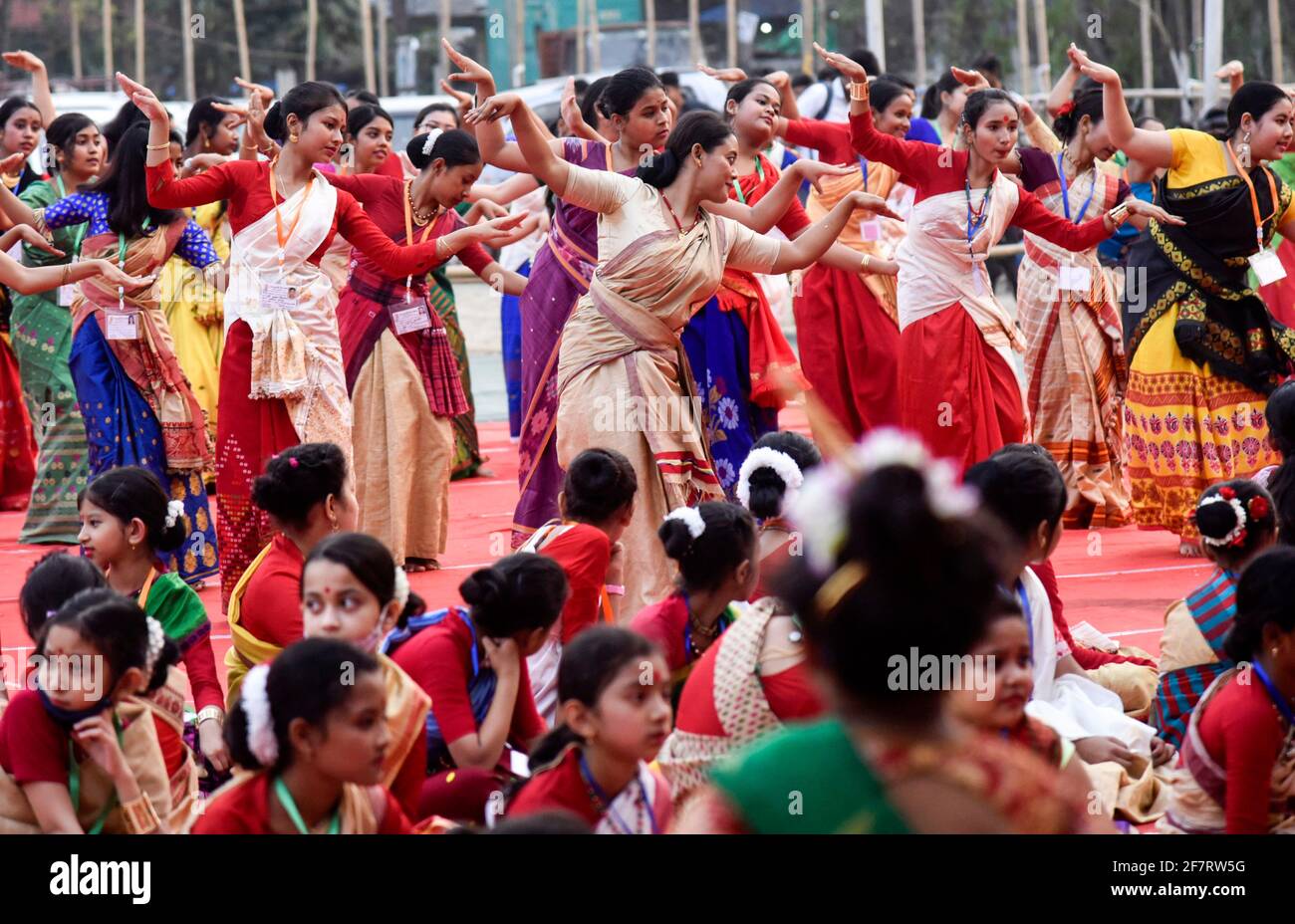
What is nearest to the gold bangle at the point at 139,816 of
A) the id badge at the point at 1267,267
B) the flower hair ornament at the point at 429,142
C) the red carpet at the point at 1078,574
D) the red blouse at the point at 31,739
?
the red blouse at the point at 31,739

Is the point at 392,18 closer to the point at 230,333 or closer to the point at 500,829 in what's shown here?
the point at 230,333

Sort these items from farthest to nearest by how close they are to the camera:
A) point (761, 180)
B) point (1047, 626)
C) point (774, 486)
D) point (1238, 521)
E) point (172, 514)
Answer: point (761, 180) → point (774, 486) → point (172, 514) → point (1047, 626) → point (1238, 521)

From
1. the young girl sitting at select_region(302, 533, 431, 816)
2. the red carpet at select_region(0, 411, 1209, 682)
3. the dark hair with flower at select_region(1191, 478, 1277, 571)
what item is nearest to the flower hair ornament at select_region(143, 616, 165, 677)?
the young girl sitting at select_region(302, 533, 431, 816)

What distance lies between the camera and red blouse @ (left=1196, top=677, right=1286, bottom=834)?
11.3 ft

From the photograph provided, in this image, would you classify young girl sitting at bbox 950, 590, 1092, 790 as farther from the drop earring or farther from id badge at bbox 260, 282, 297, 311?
the drop earring

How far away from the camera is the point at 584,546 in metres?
4.55

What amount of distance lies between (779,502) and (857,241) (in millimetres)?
4283

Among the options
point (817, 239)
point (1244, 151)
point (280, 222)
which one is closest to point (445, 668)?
point (817, 239)

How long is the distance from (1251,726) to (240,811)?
1775mm

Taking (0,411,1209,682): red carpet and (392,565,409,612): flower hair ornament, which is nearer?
(392,565,409,612): flower hair ornament

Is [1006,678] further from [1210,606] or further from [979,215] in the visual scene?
[979,215]

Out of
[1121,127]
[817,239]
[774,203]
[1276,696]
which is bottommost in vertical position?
[1276,696]

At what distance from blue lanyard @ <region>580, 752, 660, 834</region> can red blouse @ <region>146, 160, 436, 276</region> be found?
11.1 feet
